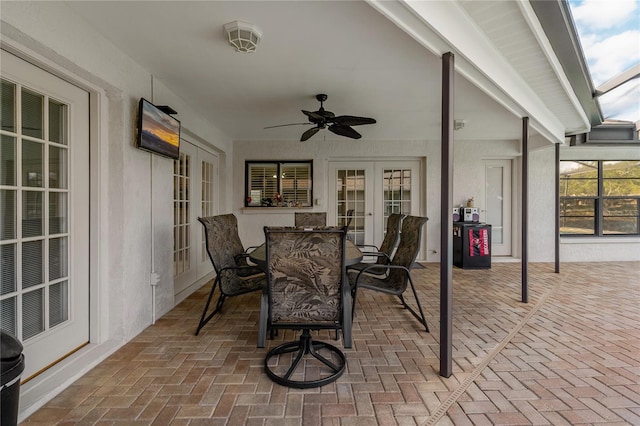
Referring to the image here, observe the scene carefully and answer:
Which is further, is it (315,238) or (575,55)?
(575,55)

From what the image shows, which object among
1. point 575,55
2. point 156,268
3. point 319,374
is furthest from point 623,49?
point 156,268

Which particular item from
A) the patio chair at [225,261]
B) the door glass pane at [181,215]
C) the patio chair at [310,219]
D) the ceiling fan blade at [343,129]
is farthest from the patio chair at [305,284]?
the patio chair at [310,219]

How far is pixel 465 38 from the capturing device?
6.16 feet

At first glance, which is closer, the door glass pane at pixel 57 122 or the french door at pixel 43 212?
the french door at pixel 43 212

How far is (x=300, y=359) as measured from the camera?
2002 millimetres

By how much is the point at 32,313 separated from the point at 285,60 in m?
2.57

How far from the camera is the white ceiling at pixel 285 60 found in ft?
6.07

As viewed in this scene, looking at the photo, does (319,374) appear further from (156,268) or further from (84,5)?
(84,5)

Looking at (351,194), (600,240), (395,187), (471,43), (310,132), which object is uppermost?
(471,43)

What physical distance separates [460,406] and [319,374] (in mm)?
864

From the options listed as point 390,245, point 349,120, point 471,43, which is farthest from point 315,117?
point 390,245

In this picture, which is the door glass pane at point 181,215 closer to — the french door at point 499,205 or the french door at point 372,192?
the french door at point 372,192

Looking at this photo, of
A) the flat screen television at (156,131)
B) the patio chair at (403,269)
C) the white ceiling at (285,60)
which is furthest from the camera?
the patio chair at (403,269)

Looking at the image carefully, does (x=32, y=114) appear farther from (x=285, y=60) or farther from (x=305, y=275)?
(x=305, y=275)
